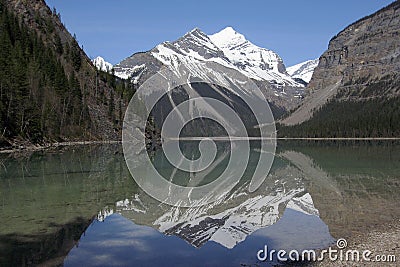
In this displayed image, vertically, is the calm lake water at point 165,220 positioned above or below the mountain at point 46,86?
below

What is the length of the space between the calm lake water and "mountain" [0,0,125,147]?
3519cm

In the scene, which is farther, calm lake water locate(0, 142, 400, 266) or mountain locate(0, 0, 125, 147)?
mountain locate(0, 0, 125, 147)

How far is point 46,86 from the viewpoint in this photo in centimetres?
9219

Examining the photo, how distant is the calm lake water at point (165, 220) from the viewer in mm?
16109

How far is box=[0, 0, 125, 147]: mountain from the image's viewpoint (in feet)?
231

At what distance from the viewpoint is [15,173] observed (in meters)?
38.7

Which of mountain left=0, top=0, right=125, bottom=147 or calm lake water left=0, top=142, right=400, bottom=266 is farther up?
mountain left=0, top=0, right=125, bottom=147

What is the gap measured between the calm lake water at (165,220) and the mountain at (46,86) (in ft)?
115

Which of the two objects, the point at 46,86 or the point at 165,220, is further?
the point at 46,86

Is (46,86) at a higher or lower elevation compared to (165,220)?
higher

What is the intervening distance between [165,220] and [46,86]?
77.1 metres

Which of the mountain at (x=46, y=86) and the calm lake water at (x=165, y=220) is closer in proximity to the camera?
the calm lake water at (x=165, y=220)

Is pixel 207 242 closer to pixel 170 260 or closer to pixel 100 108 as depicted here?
pixel 170 260

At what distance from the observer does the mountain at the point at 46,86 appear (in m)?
70.4
